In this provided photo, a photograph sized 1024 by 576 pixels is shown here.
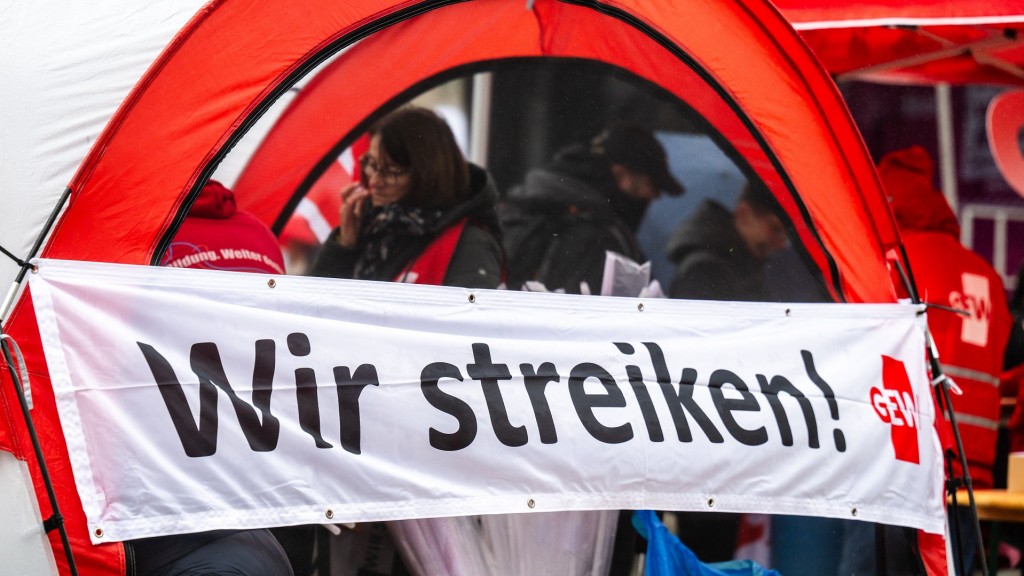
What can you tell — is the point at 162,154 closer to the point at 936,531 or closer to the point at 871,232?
the point at 871,232

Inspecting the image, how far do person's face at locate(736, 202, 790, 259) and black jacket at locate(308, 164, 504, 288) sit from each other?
0.84 meters

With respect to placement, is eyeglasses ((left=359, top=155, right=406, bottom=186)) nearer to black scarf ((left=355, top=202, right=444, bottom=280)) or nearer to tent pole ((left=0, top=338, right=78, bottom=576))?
black scarf ((left=355, top=202, right=444, bottom=280))

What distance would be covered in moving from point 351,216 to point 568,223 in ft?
2.62

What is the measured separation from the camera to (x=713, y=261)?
386cm

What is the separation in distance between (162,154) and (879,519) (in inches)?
81.4

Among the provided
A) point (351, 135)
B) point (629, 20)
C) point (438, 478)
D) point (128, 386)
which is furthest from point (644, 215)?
point (128, 386)

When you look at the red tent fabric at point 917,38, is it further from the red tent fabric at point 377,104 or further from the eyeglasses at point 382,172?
the eyeglasses at point 382,172

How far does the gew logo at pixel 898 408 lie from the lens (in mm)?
3109

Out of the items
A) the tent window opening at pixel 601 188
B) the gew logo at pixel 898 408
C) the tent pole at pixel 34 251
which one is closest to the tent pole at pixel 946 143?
the tent window opening at pixel 601 188

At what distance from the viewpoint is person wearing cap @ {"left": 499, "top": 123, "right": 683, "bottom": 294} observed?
3.93 m

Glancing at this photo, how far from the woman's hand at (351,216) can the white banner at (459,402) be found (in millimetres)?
1221

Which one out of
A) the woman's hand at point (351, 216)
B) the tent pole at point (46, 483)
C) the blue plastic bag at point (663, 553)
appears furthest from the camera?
the woman's hand at point (351, 216)

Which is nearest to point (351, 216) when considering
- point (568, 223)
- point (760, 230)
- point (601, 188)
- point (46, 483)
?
point (568, 223)

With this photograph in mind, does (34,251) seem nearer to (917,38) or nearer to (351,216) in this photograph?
(351,216)
